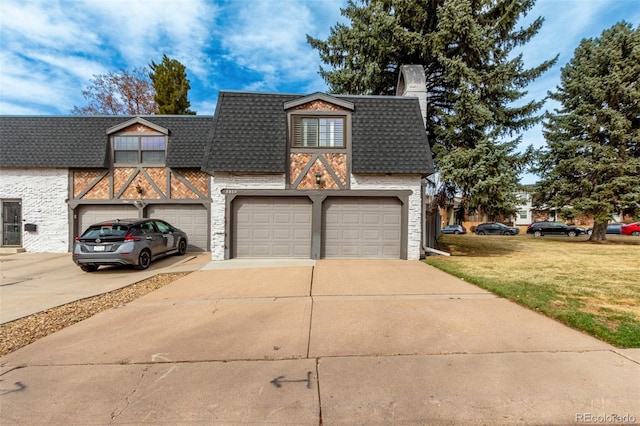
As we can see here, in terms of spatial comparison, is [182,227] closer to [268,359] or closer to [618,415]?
[268,359]

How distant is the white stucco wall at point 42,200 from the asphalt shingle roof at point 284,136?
7.77 m

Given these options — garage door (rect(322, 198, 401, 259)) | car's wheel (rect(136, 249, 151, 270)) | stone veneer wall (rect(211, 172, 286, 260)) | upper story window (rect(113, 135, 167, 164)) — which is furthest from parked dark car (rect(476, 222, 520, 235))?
car's wheel (rect(136, 249, 151, 270))

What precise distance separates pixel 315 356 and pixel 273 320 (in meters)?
1.29

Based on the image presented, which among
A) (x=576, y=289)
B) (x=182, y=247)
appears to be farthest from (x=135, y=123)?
(x=576, y=289)

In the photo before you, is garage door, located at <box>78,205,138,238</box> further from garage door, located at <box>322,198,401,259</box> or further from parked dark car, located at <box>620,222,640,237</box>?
parked dark car, located at <box>620,222,640,237</box>

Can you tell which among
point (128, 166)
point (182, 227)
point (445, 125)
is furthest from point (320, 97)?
point (128, 166)

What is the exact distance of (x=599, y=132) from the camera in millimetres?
17906

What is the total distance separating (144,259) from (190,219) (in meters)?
3.79

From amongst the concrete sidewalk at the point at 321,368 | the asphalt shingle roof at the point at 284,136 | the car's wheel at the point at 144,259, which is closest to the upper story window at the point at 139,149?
the asphalt shingle roof at the point at 284,136

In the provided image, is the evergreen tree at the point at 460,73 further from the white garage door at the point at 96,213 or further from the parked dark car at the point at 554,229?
the parked dark car at the point at 554,229

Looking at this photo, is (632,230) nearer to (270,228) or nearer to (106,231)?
(270,228)

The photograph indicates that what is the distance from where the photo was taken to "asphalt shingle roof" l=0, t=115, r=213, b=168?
1194 cm

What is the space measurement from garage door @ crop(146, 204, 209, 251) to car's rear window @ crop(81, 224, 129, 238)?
392cm

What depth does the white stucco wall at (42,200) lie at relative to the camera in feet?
39.7
